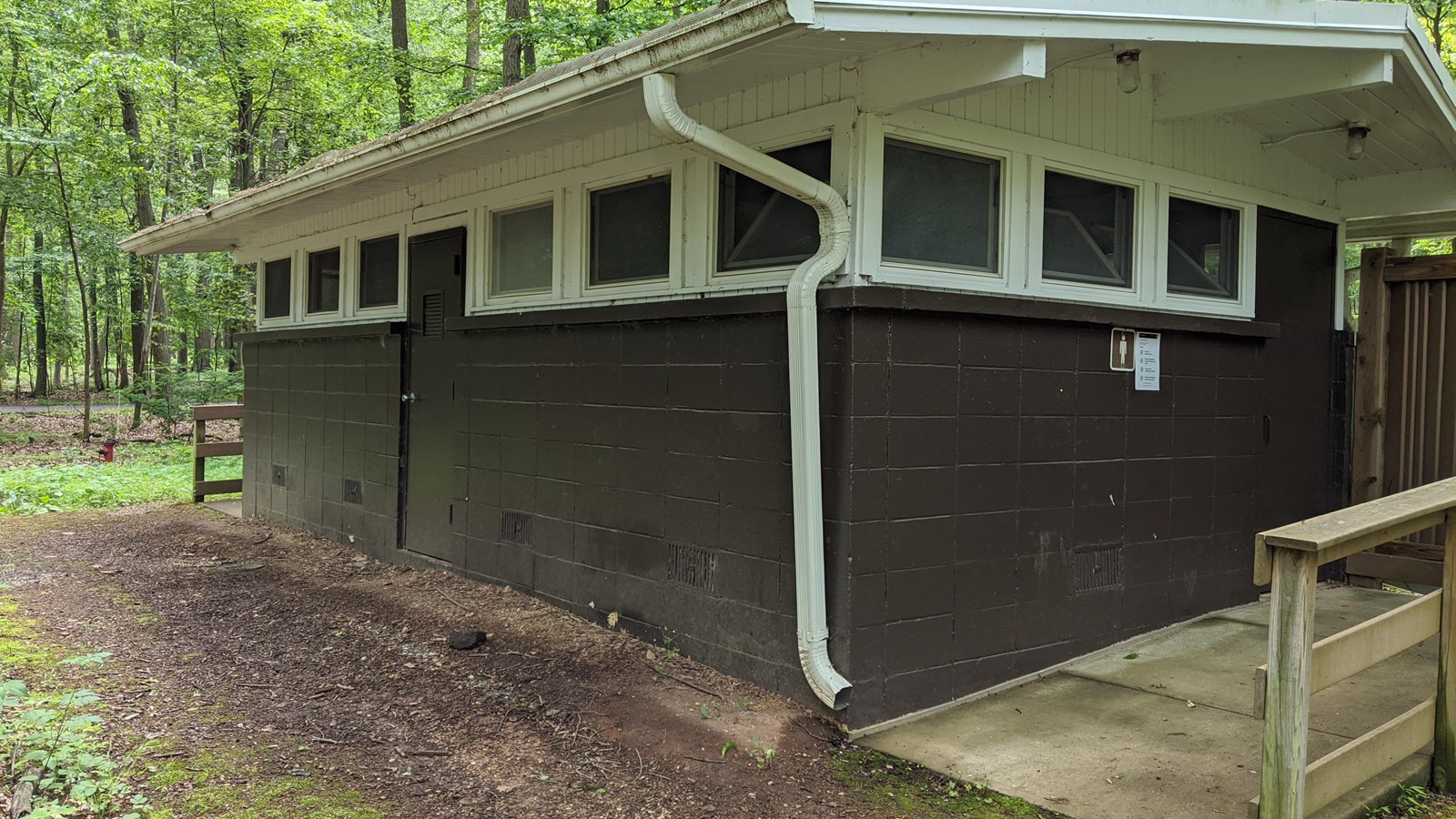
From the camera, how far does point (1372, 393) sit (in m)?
6.32

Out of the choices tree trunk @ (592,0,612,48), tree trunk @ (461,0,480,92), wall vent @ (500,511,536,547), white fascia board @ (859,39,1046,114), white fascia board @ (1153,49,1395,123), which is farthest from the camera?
tree trunk @ (461,0,480,92)

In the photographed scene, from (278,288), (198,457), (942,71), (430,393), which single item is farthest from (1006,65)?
(198,457)

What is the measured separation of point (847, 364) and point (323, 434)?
5.62m

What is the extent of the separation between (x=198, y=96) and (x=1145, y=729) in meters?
17.8

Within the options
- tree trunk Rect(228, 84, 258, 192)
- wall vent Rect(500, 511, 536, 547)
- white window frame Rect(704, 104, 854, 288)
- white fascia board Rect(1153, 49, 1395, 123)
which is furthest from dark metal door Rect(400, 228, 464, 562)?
tree trunk Rect(228, 84, 258, 192)

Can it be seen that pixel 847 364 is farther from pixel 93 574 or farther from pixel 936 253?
pixel 93 574

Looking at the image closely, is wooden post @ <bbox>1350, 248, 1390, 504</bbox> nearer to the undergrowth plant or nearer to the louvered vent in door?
the louvered vent in door

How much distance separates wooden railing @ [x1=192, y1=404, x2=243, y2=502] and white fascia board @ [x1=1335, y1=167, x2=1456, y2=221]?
32.9ft

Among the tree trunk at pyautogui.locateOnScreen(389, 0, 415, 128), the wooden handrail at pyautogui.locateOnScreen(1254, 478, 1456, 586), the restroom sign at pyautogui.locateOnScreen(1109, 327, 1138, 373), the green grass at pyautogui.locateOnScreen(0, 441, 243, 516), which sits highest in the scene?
the tree trunk at pyautogui.locateOnScreen(389, 0, 415, 128)

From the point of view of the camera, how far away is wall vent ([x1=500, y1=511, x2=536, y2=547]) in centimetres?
566

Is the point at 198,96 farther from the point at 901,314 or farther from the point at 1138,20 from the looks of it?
the point at 1138,20

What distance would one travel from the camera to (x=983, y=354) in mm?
4184

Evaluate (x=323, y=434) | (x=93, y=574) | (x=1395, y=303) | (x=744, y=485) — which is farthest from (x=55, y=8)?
(x=1395, y=303)

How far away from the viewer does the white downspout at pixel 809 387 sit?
A: 3.74 meters
